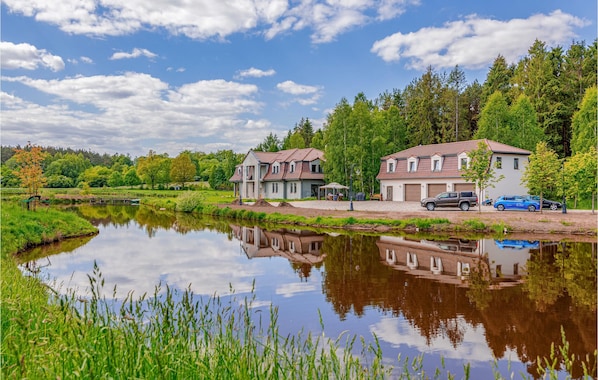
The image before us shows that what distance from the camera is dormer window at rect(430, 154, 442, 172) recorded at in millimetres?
42625

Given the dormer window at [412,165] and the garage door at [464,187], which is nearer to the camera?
the garage door at [464,187]

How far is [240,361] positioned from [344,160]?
45.7 metres

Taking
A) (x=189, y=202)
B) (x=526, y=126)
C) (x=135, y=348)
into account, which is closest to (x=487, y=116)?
(x=526, y=126)

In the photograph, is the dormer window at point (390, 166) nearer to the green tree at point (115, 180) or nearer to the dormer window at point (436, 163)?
the dormer window at point (436, 163)

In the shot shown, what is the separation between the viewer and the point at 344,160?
49.2m

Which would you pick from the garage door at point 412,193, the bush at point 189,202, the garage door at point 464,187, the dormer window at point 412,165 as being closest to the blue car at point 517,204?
the garage door at point 464,187

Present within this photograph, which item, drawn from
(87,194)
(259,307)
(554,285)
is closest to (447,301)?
(554,285)

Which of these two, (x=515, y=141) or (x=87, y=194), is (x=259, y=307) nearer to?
(x=515, y=141)

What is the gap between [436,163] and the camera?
4319cm

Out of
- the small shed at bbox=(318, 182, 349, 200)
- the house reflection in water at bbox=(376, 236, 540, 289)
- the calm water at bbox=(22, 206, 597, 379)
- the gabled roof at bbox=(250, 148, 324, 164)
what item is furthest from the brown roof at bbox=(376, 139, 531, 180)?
the calm water at bbox=(22, 206, 597, 379)

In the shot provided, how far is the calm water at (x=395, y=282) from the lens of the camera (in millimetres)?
8852

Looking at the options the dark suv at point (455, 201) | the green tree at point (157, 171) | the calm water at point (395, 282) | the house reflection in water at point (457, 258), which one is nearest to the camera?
the calm water at point (395, 282)

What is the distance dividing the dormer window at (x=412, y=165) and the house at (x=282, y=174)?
11.8 m

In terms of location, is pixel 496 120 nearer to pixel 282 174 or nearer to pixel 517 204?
pixel 517 204
